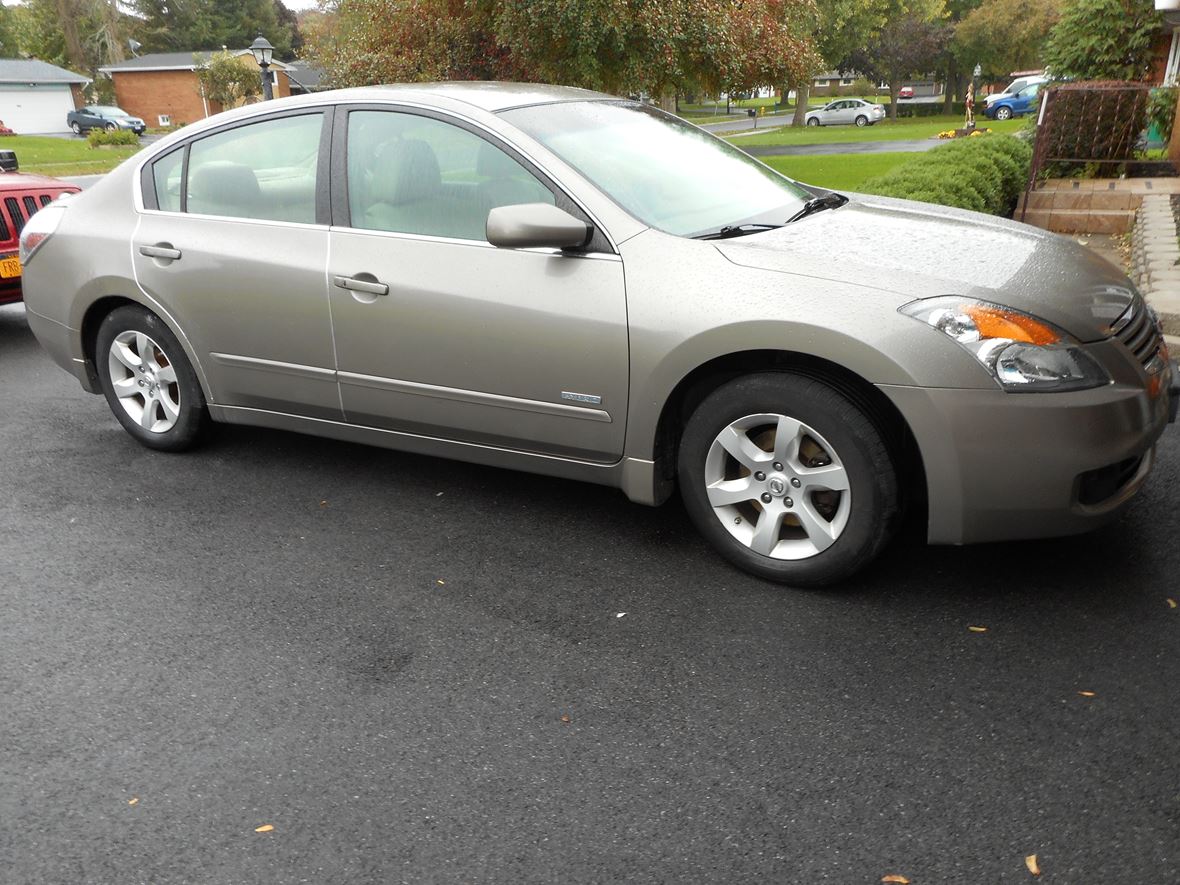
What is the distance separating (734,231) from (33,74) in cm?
6941

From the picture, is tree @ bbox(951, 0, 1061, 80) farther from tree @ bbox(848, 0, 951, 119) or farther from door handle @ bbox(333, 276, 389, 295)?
door handle @ bbox(333, 276, 389, 295)

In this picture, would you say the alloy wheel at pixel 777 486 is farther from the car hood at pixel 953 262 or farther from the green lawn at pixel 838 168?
the green lawn at pixel 838 168

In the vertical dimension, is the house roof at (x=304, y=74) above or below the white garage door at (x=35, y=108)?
above

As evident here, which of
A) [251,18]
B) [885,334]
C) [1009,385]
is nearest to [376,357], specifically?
[885,334]

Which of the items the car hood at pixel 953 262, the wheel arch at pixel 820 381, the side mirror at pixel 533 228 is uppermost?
the side mirror at pixel 533 228

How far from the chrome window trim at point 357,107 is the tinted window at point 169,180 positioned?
0.03 metres

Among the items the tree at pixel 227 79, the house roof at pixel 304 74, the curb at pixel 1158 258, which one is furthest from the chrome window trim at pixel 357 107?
the house roof at pixel 304 74

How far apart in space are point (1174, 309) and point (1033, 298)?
3.54 metres

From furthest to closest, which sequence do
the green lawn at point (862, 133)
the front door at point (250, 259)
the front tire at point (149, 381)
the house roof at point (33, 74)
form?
the house roof at point (33, 74) < the green lawn at point (862, 133) < the front tire at point (149, 381) < the front door at point (250, 259)

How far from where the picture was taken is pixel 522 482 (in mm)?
4613

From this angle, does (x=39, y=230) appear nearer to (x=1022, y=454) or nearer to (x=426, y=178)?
(x=426, y=178)

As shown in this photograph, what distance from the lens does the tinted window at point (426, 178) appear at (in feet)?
12.6

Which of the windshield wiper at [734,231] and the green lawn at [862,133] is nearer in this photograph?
the windshield wiper at [734,231]

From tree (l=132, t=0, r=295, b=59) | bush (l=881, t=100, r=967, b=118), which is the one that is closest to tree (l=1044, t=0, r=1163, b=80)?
bush (l=881, t=100, r=967, b=118)
